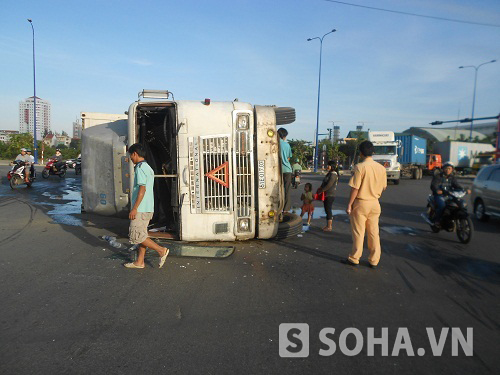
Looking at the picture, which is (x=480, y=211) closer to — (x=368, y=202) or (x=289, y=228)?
(x=289, y=228)

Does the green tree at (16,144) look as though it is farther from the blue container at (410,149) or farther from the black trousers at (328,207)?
the black trousers at (328,207)

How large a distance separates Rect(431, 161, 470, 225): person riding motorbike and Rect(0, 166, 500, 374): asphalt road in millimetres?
772

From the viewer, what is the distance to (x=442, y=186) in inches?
308

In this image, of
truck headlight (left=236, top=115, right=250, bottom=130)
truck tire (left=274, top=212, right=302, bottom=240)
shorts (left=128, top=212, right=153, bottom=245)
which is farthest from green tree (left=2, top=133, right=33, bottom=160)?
shorts (left=128, top=212, right=153, bottom=245)

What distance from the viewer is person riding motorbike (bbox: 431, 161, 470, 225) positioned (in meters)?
7.73

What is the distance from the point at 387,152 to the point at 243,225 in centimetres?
2025

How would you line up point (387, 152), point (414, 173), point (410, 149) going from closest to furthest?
point (387, 152)
point (414, 173)
point (410, 149)

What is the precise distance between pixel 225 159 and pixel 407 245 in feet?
12.5

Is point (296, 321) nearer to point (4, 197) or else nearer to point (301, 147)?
point (4, 197)

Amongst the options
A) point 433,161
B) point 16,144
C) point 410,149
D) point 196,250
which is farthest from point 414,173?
point 16,144

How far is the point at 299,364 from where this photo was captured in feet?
9.95

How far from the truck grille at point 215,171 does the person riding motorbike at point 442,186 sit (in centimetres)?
455

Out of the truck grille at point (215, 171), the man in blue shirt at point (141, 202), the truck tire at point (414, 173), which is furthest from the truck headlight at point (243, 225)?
the truck tire at point (414, 173)

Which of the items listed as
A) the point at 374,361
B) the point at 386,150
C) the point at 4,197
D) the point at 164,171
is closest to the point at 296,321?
the point at 374,361
